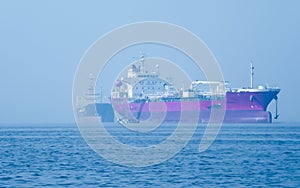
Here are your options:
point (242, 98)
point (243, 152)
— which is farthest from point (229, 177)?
point (242, 98)

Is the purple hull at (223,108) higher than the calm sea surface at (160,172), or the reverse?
the purple hull at (223,108)

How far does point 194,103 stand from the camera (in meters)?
125

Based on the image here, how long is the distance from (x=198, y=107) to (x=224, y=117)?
4.92 meters

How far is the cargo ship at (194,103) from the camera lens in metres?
120

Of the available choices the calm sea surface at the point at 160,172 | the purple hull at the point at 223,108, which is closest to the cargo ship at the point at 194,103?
the purple hull at the point at 223,108

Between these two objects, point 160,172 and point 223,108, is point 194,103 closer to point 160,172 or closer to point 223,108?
point 223,108

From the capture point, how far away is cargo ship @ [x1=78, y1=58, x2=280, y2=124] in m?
120

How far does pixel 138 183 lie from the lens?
1148 inches

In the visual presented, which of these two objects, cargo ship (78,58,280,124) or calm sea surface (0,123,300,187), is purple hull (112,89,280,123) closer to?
cargo ship (78,58,280,124)

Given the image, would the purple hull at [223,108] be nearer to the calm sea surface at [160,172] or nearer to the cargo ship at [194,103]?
the cargo ship at [194,103]

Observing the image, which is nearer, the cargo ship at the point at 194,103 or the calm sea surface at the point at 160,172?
the calm sea surface at the point at 160,172

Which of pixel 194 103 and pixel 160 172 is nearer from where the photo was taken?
pixel 160 172

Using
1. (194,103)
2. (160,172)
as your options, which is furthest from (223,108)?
(160,172)

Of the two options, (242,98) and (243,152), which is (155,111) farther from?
(243,152)
